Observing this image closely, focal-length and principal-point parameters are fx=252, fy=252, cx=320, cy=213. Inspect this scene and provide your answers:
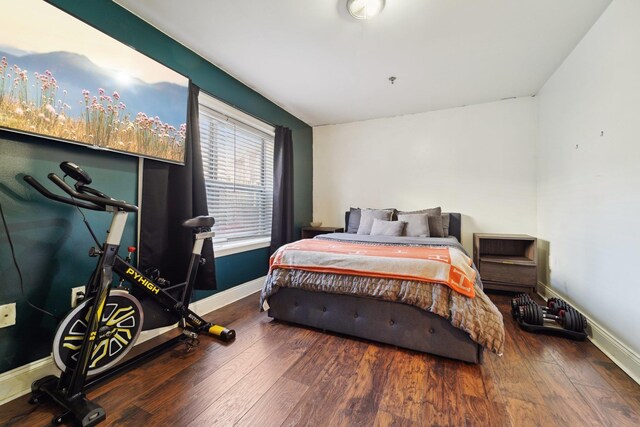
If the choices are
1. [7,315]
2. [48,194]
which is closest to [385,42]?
[48,194]

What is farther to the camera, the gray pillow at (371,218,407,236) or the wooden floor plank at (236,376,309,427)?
the gray pillow at (371,218,407,236)

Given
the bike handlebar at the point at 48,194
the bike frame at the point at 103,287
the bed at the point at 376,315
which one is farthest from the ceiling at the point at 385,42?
the bed at the point at 376,315

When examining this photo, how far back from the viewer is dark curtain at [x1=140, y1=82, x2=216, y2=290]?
6.45 ft

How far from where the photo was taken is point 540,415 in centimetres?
122

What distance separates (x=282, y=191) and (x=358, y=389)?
8.20ft

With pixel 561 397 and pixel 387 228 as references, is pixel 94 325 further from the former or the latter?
pixel 387 228

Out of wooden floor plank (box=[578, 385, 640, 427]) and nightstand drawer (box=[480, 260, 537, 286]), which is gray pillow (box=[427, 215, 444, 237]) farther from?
wooden floor plank (box=[578, 385, 640, 427])

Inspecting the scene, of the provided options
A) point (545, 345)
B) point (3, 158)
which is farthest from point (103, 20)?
point (545, 345)

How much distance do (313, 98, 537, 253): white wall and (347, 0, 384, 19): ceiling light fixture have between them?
87.5 inches

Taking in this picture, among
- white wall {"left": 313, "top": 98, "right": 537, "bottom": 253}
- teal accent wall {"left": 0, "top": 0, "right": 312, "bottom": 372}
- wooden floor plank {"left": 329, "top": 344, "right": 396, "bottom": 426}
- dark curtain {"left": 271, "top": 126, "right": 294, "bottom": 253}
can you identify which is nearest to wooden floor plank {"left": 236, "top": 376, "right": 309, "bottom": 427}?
wooden floor plank {"left": 329, "top": 344, "right": 396, "bottom": 426}

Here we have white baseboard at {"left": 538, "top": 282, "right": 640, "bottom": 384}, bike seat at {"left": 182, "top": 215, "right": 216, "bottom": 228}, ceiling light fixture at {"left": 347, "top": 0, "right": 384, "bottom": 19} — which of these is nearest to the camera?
white baseboard at {"left": 538, "top": 282, "right": 640, "bottom": 384}

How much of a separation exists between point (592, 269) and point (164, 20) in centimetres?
389

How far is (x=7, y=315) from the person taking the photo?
1.33m

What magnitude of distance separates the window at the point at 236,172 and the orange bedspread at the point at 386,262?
3.13ft
